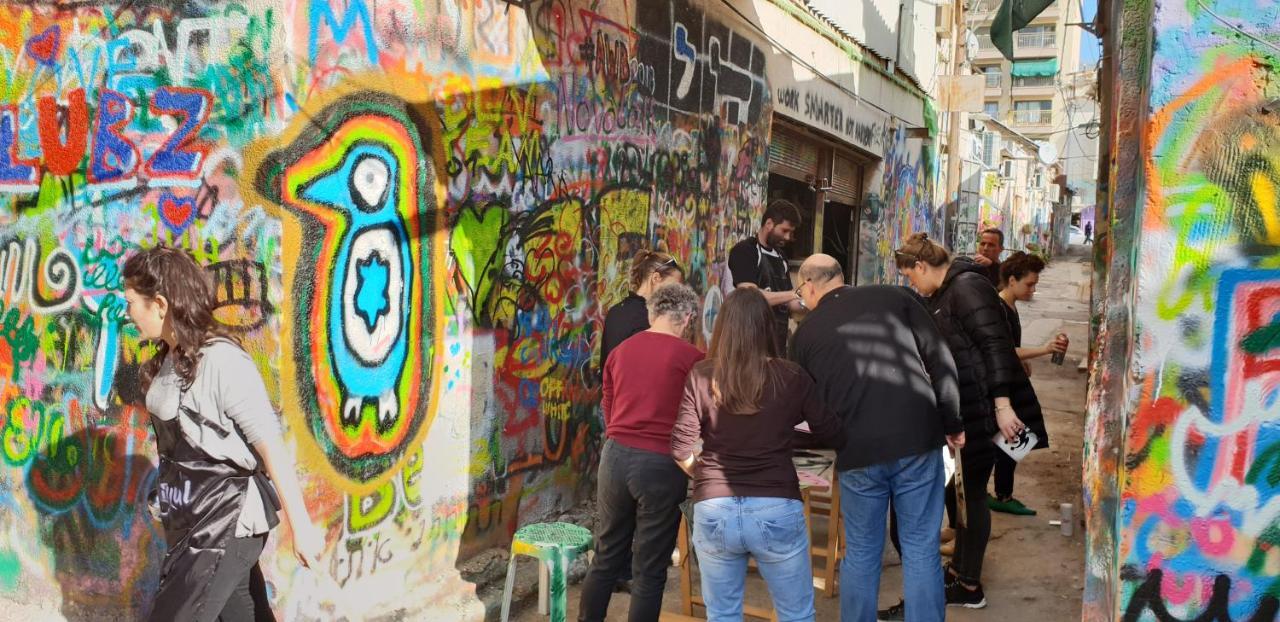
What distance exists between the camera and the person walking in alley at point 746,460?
11.4 ft

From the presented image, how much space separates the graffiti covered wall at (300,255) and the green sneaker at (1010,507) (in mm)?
3376

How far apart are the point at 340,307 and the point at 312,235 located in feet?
1.10

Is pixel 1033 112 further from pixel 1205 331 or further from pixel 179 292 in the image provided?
pixel 179 292

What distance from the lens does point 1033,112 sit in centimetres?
7000

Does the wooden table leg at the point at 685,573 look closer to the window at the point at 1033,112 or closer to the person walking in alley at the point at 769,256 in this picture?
the person walking in alley at the point at 769,256

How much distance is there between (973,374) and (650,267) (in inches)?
67.2

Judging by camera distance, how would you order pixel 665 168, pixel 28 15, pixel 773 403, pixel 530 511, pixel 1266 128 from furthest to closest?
pixel 665 168, pixel 530 511, pixel 28 15, pixel 773 403, pixel 1266 128

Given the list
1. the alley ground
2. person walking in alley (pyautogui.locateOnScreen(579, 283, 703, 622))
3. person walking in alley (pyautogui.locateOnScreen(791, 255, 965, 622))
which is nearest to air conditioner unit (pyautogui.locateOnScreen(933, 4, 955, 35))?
the alley ground

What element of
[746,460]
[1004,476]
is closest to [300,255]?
[746,460]

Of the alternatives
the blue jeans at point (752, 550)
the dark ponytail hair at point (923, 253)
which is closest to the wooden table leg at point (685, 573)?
the blue jeans at point (752, 550)

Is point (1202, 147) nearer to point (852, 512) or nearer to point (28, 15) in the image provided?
point (852, 512)

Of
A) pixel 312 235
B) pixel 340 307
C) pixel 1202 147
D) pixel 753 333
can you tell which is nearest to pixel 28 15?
pixel 312 235

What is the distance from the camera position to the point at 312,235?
4.14m

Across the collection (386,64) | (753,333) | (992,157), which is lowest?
(753,333)
